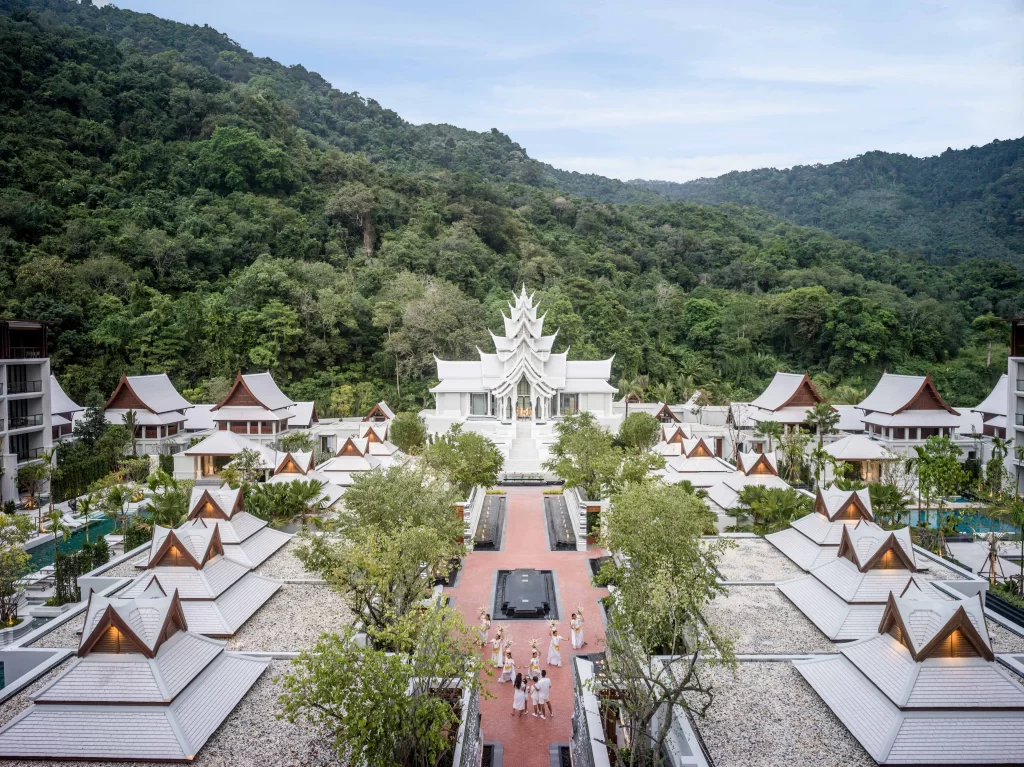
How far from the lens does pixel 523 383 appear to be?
139ft

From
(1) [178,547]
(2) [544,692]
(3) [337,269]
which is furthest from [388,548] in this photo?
(3) [337,269]

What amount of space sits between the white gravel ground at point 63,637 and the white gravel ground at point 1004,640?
19.1 meters

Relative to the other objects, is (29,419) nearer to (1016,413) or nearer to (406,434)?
(406,434)

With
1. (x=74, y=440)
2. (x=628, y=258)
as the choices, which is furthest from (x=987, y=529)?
(x=628, y=258)

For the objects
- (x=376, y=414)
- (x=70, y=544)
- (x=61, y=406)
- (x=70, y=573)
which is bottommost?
(x=70, y=544)

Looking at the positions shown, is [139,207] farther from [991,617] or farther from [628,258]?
[991,617]

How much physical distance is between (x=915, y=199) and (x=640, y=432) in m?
83.4

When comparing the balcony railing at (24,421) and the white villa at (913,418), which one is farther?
the white villa at (913,418)

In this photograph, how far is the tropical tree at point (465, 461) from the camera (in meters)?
26.2

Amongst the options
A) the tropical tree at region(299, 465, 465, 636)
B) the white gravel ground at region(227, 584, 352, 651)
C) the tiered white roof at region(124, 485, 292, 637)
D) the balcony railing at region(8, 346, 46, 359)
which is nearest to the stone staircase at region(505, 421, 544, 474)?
the tropical tree at region(299, 465, 465, 636)

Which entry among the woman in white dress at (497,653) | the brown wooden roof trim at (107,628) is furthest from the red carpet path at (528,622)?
the brown wooden roof trim at (107,628)

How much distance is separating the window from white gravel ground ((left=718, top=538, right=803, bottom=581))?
22.8 metres

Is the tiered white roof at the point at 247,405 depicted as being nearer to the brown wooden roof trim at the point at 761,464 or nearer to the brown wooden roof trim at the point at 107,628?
the brown wooden roof trim at the point at 761,464

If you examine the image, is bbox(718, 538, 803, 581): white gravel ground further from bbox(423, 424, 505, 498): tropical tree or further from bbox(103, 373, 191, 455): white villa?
bbox(103, 373, 191, 455): white villa
